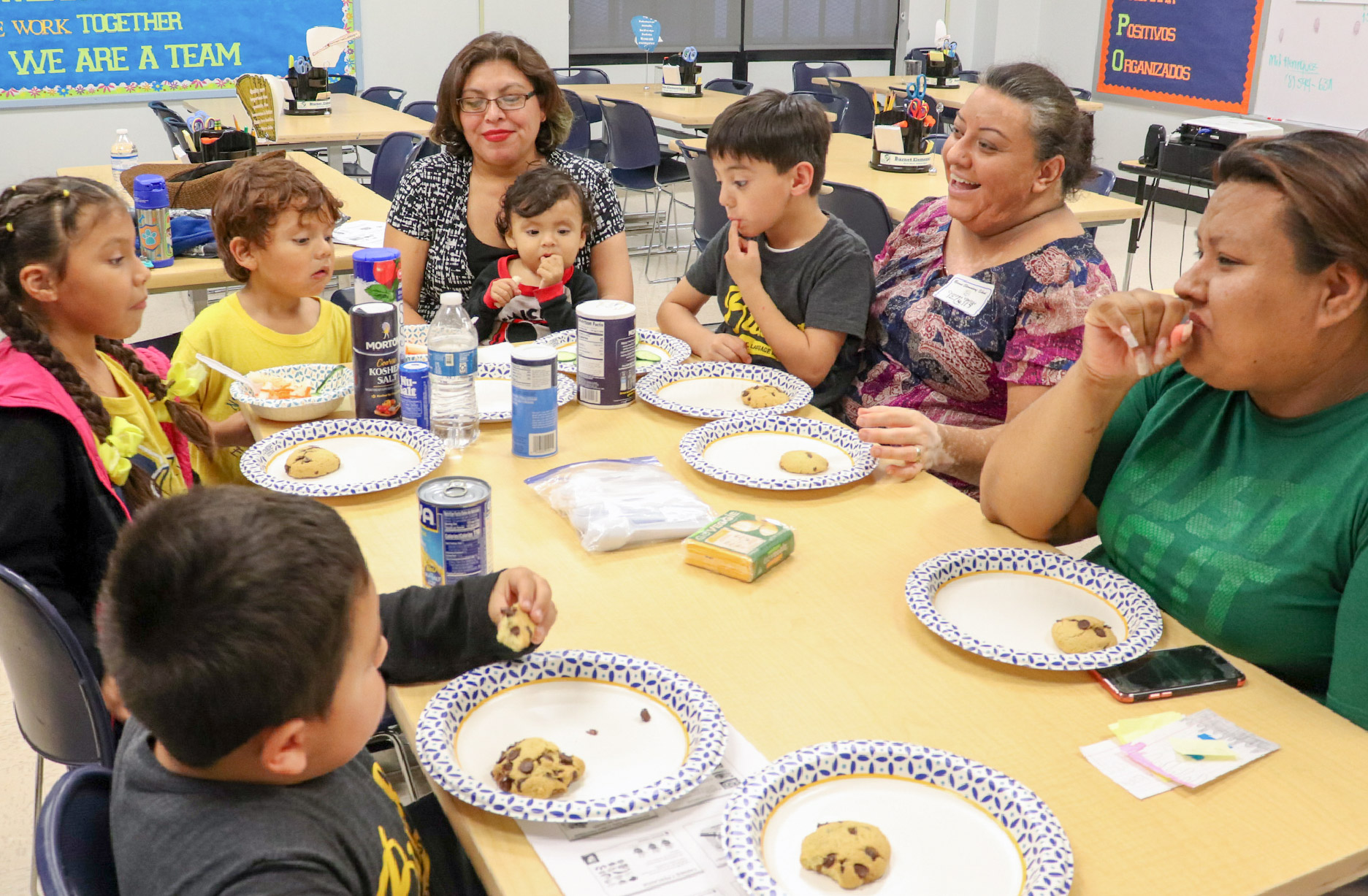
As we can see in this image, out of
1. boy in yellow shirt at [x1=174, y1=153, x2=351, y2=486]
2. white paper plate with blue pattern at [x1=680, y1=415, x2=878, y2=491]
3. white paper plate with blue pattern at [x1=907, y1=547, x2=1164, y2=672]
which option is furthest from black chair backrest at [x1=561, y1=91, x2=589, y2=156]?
white paper plate with blue pattern at [x1=907, y1=547, x2=1164, y2=672]

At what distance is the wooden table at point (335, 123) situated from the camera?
4.91 metres

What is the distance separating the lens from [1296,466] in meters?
1.25

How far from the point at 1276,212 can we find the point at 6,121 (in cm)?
783

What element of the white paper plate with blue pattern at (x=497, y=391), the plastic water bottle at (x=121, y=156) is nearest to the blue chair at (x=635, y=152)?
the plastic water bottle at (x=121, y=156)

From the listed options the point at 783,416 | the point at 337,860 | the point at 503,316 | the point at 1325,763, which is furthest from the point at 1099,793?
the point at 503,316

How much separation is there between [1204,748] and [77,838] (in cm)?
101

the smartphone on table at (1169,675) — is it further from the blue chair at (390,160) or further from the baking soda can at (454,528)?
the blue chair at (390,160)

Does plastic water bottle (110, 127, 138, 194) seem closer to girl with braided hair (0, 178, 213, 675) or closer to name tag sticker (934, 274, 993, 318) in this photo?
girl with braided hair (0, 178, 213, 675)

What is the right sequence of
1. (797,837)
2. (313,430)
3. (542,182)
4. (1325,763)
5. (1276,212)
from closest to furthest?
1. (797,837)
2. (1325,763)
3. (1276,212)
4. (313,430)
5. (542,182)

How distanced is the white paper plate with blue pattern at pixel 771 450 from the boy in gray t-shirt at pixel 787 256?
42 cm

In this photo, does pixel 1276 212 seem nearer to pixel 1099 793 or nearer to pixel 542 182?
pixel 1099 793

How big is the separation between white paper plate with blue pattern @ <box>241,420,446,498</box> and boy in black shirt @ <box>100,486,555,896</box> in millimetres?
686

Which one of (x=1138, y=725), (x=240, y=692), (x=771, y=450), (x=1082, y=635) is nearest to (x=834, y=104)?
(x=771, y=450)

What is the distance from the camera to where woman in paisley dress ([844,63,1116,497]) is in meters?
1.91
